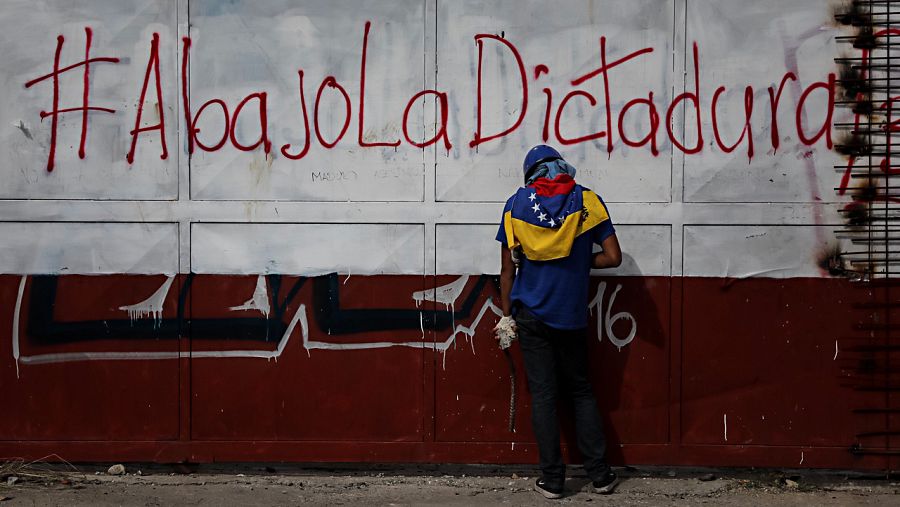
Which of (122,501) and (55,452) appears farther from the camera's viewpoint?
(55,452)

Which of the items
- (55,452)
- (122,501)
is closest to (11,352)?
(55,452)

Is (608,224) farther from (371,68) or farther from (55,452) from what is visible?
(55,452)

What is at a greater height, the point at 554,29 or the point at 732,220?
the point at 554,29

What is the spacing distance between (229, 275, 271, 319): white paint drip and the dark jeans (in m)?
1.32

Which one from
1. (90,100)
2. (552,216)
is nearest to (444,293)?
(552,216)

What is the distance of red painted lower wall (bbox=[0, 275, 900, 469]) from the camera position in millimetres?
4914

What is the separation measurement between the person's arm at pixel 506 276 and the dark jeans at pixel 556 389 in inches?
3.0

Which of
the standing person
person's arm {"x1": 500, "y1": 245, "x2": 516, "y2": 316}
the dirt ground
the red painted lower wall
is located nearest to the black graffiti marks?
the red painted lower wall

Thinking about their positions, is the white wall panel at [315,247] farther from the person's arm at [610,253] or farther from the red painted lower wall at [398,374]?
the person's arm at [610,253]

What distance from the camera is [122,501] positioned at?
4.66m

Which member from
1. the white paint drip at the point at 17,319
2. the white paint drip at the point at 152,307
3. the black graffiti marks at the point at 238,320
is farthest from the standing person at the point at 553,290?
the white paint drip at the point at 17,319

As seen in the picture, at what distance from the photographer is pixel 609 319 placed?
16.2 feet

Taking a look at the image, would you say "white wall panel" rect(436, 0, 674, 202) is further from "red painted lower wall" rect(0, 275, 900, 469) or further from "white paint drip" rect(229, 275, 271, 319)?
"white paint drip" rect(229, 275, 271, 319)

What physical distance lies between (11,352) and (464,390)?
2381 mm
